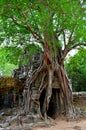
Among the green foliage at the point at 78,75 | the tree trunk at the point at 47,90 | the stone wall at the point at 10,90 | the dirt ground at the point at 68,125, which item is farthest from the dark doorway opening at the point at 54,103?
the green foliage at the point at 78,75

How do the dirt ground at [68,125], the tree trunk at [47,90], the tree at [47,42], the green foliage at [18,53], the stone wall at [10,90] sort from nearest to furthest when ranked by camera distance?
the tree at [47,42], the dirt ground at [68,125], the tree trunk at [47,90], the green foliage at [18,53], the stone wall at [10,90]

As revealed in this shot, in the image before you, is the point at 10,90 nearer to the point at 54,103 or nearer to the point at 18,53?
the point at 18,53

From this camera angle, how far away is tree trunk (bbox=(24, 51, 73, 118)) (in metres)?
11.0

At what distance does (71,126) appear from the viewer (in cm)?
975

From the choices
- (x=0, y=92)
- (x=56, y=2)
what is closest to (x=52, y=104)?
(x=0, y=92)

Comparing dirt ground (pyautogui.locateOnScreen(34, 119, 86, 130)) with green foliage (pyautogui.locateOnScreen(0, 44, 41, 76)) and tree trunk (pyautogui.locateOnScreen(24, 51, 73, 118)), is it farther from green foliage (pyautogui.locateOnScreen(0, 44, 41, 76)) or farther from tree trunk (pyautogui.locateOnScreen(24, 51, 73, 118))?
green foliage (pyautogui.locateOnScreen(0, 44, 41, 76))

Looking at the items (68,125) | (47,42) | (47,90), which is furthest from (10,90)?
(68,125)

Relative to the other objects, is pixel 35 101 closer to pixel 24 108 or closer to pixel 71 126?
pixel 24 108

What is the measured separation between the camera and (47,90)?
1111cm

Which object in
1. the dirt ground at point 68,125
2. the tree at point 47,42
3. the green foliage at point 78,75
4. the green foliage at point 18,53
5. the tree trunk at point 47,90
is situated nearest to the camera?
the tree at point 47,42

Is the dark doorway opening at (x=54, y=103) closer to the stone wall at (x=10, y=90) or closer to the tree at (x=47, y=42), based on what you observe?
the tree at (x=47, y=42)

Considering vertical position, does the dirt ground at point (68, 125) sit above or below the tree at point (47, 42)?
below

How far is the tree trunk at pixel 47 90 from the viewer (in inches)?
431

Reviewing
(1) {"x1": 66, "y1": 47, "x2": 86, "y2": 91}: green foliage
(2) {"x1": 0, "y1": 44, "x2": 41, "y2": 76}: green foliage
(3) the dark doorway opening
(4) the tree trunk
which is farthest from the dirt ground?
(1) {"x1": 66, "y1": 47, "x2": 86, "y2": 91}: green foliage
